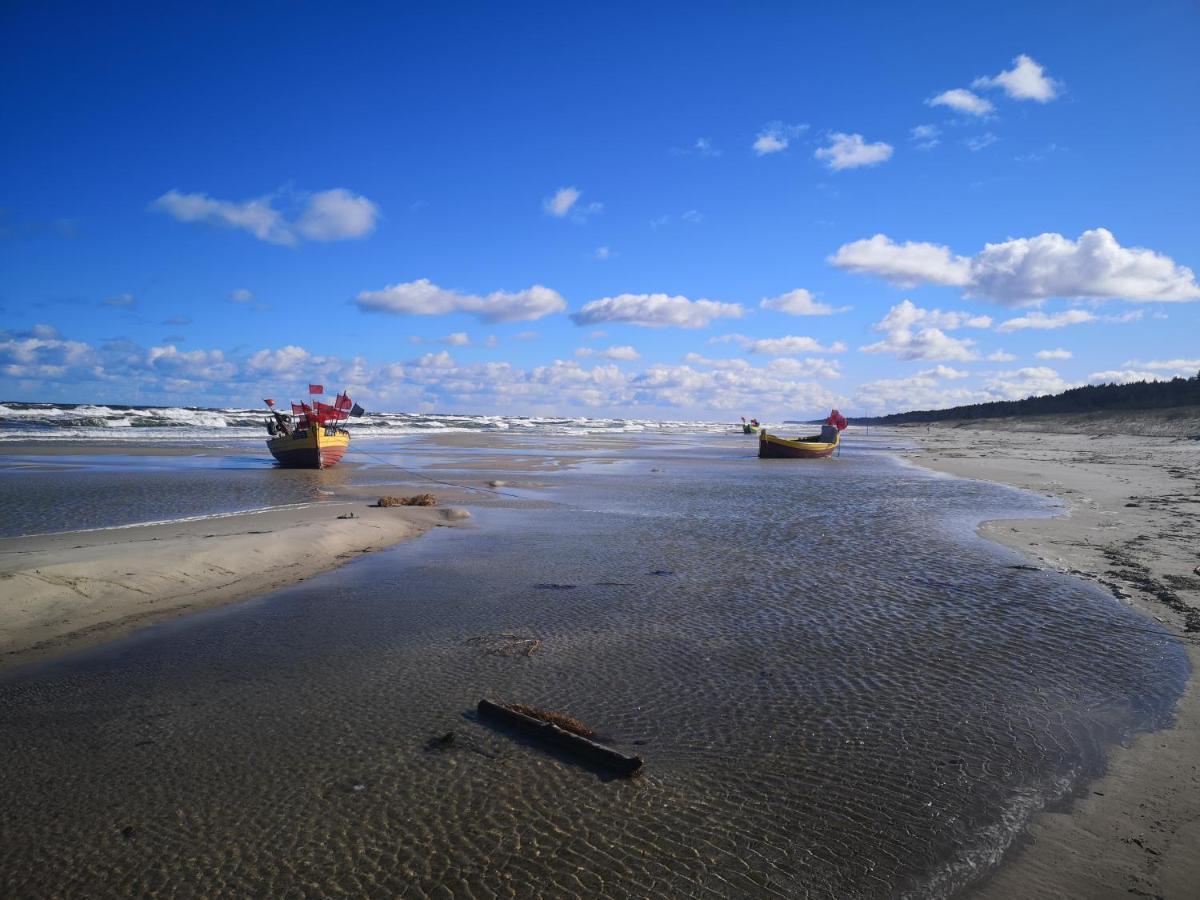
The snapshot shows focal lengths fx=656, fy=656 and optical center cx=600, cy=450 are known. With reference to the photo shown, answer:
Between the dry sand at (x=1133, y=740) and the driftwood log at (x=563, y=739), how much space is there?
2.18m

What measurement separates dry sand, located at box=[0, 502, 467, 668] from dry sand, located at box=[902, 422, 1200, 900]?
8.94 m

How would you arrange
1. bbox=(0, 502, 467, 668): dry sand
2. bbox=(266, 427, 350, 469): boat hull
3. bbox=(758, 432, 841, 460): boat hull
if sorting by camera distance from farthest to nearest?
bbox=(758, 432, 841, 460): boat hull < bbox=(266, 427, 350, 469): boat hull < bbox=(0, 502, 467, 668): dry sand

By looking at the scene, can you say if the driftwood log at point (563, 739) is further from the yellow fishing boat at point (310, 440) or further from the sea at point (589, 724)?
the yellow fishing boat at point (310, 440)

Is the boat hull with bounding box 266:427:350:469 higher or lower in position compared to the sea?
higher

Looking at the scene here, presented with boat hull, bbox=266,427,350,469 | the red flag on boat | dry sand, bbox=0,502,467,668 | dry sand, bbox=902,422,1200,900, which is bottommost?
dry sand, bbox=902,422,1200,900

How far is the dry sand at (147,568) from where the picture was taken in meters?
7.59

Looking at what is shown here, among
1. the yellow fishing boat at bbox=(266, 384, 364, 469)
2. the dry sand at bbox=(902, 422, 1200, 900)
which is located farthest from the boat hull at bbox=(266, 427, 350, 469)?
the dry sand at bbox=(902, 422, 1200, 900)

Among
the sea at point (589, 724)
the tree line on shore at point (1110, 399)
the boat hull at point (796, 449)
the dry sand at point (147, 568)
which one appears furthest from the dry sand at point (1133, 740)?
the tree line on shore at point (1110, 399)

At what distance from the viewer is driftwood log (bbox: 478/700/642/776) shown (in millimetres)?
4598

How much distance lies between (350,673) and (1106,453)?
44.2 metres

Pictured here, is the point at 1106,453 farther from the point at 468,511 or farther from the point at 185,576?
the point at 185,576

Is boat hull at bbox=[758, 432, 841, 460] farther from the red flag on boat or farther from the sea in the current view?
the sea

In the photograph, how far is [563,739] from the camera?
491cm

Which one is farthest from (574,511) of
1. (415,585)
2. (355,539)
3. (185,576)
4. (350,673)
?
(350,673)
